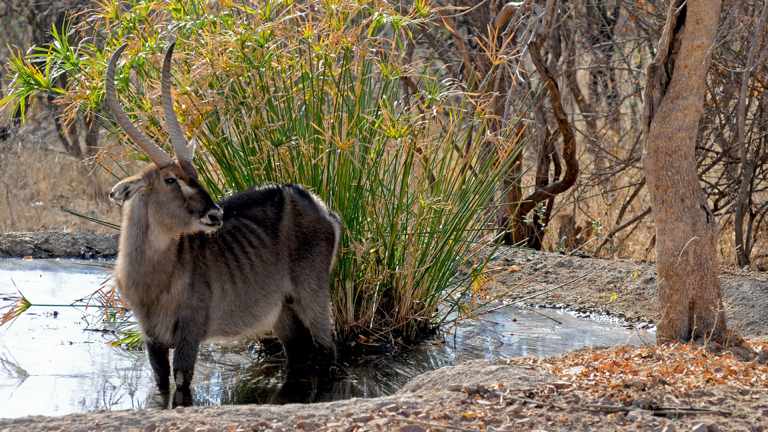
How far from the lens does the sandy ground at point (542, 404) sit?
2590 mm

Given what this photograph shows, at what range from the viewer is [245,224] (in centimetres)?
403

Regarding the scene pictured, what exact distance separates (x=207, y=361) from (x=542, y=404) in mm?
2237

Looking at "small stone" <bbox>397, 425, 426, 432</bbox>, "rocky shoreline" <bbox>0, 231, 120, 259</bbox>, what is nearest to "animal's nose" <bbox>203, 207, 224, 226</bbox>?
"small stone" <bbox>397, 425, 426, 432</bbox>

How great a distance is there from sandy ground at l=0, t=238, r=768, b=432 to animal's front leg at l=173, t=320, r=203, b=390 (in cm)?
80

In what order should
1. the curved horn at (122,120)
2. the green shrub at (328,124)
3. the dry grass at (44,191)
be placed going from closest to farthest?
1. the curved horn at (122,120)
2. the green shrub at (328,124)
3. the dry grass at (44,191)

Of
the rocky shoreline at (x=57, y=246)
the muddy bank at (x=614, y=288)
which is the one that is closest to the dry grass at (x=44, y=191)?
the rocky shoreline at (x=57, y=246)

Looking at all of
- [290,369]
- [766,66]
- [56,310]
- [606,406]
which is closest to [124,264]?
[290,369]

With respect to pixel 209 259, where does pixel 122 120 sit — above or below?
above

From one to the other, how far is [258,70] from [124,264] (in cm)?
118

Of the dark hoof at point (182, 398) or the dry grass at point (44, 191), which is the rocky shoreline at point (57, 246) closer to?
the dry grass at point (44, 191)

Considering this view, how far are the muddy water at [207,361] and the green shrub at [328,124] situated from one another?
395 mm

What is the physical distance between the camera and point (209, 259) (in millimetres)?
3898

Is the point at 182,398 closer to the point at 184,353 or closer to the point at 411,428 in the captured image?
the point at 184,353

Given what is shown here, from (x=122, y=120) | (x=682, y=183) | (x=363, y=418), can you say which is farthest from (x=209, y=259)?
(x=682, y=183)
